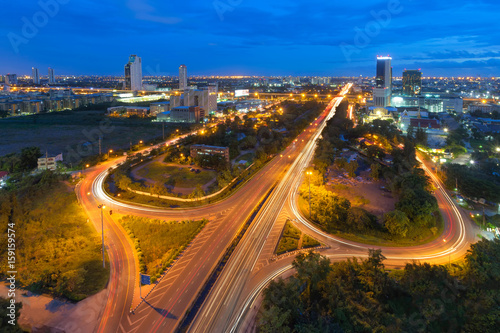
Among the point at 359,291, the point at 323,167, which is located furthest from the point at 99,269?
the point at 323,167

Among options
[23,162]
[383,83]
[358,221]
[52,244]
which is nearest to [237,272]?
[358,221]

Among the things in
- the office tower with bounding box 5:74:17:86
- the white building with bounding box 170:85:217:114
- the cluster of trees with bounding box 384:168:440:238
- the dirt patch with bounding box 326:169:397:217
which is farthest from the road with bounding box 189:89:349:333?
the office tower with bounding box 5:74:17:86

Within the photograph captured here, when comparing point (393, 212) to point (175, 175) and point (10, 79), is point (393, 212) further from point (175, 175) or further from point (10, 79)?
point (10, 79)

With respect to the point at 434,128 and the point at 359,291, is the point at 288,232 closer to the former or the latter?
the point at 359,291

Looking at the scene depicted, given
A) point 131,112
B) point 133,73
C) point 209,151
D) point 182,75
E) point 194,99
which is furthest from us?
point 133,73

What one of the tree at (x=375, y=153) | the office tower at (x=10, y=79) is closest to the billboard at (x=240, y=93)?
the tree at (x=375, y=153)
